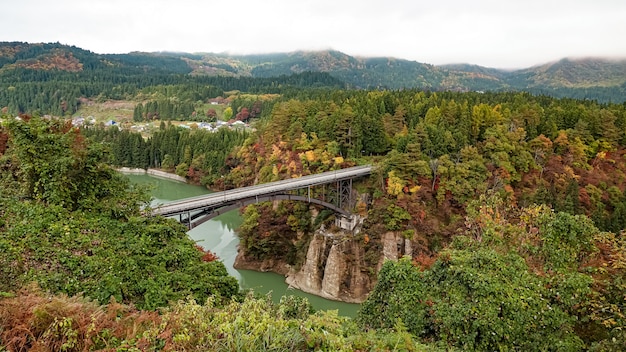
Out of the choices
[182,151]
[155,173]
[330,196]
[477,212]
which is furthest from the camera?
[155,173]

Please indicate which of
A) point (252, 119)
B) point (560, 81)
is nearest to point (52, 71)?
point (252, 119)

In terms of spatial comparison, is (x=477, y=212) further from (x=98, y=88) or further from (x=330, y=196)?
(x=98, y=88)

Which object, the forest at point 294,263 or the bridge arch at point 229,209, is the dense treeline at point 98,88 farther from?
the forest at point 294,263

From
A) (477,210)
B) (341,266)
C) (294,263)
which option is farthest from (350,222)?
(477,210)

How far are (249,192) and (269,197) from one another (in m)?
1.13

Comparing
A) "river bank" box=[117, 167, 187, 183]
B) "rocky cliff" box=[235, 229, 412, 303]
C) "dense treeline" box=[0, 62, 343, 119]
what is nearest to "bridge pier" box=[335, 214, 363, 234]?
"rocky cliff" box=[235, 229, 412, 303]

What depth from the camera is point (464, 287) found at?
851 cm

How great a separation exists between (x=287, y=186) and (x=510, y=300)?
15606mm

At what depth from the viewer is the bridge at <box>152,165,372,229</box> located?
17438 millimetres

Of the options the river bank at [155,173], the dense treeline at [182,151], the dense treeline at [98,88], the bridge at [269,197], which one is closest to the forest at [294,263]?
the bridge at [269,197]

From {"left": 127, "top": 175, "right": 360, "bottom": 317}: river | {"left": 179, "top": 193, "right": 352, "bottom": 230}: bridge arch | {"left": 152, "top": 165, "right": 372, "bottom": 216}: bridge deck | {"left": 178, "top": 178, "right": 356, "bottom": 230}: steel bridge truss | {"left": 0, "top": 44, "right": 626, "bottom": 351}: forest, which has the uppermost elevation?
{"left": 0, "top": 44, "right": 626, "bottom": 351}: forest

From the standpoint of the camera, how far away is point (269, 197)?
21.0 m

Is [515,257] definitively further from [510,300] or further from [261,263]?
[261,263]

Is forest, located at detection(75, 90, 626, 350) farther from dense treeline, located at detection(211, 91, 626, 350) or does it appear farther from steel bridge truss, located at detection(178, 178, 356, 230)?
steel bridge truss, located at detection(178, 178, 356, 230)
